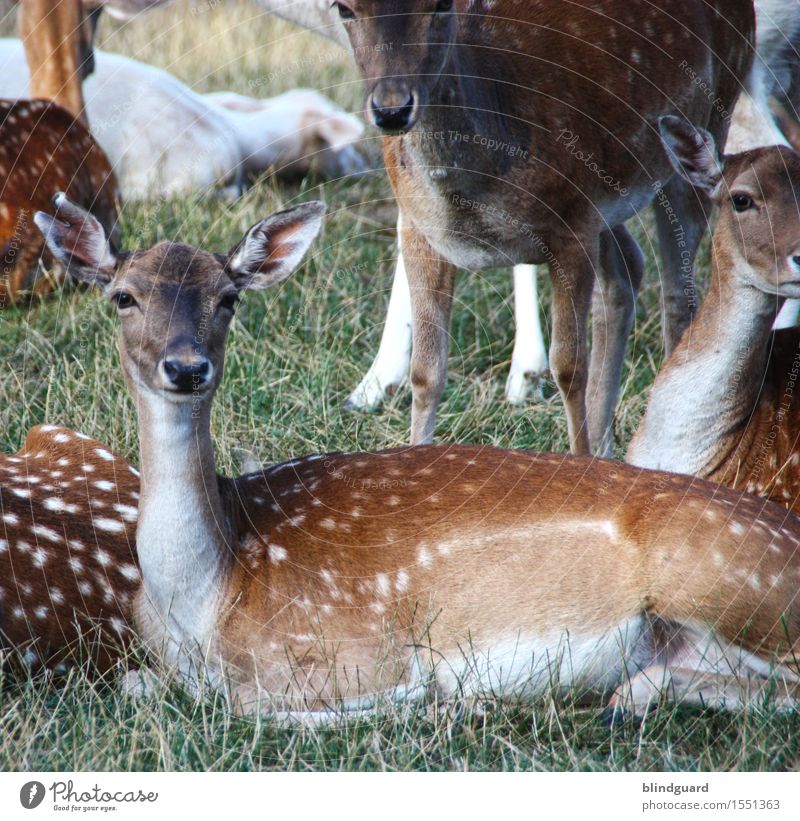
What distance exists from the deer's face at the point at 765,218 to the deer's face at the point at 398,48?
98 centimetres

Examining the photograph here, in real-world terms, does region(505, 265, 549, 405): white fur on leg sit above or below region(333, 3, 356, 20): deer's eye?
below

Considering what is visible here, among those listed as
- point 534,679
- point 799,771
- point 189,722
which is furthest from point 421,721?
point 799,771

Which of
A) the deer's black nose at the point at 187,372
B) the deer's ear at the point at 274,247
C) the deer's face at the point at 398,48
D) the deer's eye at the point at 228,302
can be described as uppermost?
the deer's face at the point at 398,48

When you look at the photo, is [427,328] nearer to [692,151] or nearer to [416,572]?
[692,151]

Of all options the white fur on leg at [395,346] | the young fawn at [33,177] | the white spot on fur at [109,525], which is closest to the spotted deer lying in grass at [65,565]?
the white spot on fur at [109,525]

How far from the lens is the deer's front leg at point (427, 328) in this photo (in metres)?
4.78

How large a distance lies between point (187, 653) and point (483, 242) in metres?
1.69

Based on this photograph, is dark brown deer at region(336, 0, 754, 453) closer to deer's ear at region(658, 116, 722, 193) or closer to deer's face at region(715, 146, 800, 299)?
deer's ear at region(658, 116, 722, 193)

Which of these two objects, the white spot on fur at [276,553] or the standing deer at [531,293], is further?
the standing deer at [531,293]

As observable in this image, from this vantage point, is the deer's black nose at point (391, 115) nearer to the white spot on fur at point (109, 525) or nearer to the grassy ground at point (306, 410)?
the white spot on fur at point (109, 525)

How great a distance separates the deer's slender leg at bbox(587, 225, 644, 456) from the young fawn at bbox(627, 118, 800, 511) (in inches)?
30.0

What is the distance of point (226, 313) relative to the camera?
3.50 metres

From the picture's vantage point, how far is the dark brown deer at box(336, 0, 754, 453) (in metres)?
4.17

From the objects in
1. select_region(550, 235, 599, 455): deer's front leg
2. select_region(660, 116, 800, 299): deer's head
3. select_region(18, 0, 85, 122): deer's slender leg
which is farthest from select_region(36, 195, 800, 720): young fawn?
select_region(18, 0, 85, 122): deer's slender leg
